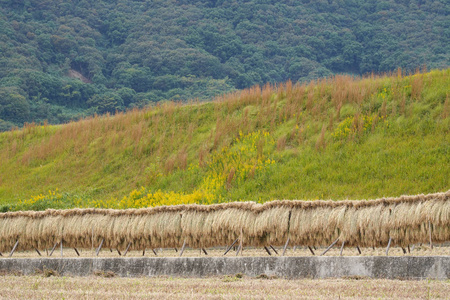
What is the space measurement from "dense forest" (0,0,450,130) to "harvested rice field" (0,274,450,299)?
38219 mm

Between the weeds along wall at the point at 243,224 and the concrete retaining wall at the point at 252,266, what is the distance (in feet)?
3.38

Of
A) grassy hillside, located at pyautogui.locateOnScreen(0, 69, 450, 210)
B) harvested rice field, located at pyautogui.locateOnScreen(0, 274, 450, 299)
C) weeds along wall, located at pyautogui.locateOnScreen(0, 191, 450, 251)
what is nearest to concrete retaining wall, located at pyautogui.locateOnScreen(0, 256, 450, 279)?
harvested rice field, located at pyautogui.locateOnScreen(0, 274, 450, 299)

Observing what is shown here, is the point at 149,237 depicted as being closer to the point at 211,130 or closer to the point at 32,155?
the point at 211,130

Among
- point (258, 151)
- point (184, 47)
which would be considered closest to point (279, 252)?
point (258, 151)

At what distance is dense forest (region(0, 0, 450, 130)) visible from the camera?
4897cm

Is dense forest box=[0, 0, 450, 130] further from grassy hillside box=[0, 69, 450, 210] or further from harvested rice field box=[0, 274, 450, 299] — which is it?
harvested rice field box=[0, 274, 450, 299]

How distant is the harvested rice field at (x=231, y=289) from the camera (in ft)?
22.2

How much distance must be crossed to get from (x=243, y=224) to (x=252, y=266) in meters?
1.25

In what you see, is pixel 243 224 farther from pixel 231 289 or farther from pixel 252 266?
pixel 231 289

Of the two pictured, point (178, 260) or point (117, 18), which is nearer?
point (178, 260)

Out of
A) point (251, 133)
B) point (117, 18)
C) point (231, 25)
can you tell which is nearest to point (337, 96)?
point (251, 133)

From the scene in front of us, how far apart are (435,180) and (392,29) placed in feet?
131

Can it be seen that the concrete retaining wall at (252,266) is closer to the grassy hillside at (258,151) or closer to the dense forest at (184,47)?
the grassy hillside at (258,151)

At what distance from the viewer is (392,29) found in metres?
52.7
